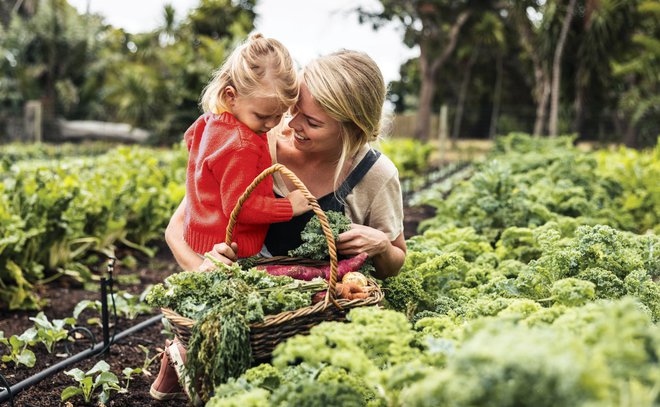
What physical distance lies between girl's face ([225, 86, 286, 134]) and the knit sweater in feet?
0.10

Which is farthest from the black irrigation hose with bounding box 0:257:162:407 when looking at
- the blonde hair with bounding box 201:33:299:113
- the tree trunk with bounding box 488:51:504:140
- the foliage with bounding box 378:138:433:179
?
the tree trunk with bounding box 488:51:504:140

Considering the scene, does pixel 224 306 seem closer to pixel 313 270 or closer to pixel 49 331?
pixel 313 270

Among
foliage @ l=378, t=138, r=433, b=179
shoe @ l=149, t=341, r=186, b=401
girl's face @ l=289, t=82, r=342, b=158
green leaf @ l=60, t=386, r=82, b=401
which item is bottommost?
green leaf @ l=60, t=386, r=82, b=401

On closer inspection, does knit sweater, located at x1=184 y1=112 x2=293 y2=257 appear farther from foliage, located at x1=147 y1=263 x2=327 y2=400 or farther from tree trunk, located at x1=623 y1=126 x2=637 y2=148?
tree trunk, located at x1=623 y1=126 x2=637 y2=148

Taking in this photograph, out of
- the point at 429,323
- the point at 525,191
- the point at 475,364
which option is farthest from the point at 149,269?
the point at 475,364

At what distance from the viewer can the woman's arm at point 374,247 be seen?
102 inches

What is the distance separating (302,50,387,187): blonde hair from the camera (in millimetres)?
2584

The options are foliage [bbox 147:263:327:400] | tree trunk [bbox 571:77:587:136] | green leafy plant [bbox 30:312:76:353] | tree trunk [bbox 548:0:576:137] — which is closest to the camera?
foliage [bbox 147:263:327:400]

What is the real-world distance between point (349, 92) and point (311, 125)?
216mm

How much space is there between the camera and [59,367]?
3.25m

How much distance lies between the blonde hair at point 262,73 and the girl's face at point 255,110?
0.02 m

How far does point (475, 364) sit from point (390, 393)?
0.52 meters

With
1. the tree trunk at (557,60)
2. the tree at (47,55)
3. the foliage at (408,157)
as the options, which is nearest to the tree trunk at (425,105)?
the tree trunk at (557,60)

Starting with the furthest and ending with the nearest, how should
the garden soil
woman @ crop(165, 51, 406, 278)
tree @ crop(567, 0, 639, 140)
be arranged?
1. tree @ crop(567, 0, 639, 140)
2. the garden soil
3. woman @ crop(165, 51, 406, 278)
